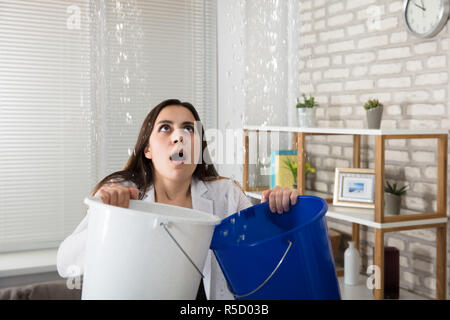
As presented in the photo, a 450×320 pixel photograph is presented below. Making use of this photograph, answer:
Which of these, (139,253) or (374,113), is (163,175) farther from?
(374,113)

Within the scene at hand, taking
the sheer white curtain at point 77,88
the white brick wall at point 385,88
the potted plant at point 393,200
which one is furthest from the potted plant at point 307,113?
the sheer white curtain at point 77,88

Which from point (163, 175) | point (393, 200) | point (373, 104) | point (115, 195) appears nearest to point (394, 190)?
point (393, 200)

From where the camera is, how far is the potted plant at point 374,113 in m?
1.80

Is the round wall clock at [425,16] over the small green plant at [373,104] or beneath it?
over

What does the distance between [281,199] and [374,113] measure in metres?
1.02

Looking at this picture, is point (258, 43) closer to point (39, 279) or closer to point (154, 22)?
point (154, 22)

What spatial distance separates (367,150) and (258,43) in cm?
90

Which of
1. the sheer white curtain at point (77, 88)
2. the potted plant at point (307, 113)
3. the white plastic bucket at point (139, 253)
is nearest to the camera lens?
the white plastic bucket at point (139, 253)

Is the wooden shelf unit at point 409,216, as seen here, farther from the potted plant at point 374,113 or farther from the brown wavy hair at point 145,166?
the brown wavy hair at point 145,166

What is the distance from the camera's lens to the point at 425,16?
1.67 meters

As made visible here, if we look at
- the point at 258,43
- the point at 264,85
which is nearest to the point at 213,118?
the point at 258,43

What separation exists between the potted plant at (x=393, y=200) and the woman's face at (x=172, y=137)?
0.98 metres

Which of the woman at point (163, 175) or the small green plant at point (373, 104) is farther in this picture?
the small green plant at point (373, 104)

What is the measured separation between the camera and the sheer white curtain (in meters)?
0.87
